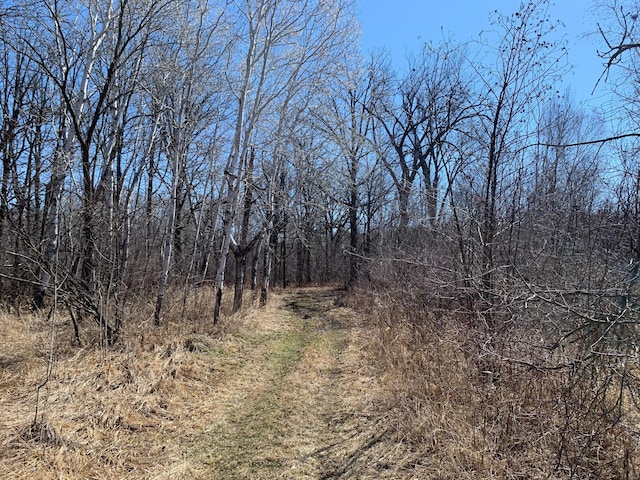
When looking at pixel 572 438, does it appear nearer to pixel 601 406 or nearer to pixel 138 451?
pixel 601 406

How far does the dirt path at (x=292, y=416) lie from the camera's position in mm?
3740

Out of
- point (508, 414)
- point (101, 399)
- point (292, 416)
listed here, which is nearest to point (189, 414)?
point (101, 399)

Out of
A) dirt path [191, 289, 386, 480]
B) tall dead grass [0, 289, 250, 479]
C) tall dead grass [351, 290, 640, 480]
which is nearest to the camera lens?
tall dead grass [351, 290, 640, 480]

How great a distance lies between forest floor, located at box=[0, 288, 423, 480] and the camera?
357 centimetres

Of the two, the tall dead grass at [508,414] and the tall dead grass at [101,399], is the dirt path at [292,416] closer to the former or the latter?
the tall dead grass at [101,399]

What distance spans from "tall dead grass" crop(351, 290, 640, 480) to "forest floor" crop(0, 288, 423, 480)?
0.38 metres

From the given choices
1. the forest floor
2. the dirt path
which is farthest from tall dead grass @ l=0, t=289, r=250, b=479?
the dirt path

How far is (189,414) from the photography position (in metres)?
4.80

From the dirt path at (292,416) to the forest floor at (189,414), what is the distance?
16 millimetres

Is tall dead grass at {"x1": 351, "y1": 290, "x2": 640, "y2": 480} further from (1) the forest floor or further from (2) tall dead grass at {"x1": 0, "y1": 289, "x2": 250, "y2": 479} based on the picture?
(2) tall dead grass at {"x1": 0, "y1": 289, "x2": 250, "y2": 479}

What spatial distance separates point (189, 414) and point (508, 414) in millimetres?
3648

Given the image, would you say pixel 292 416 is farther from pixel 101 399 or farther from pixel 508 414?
pixel 508 414

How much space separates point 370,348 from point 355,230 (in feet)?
40.8

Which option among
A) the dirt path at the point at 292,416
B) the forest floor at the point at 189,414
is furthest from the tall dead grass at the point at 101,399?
the dirt path at the point at 292,416
